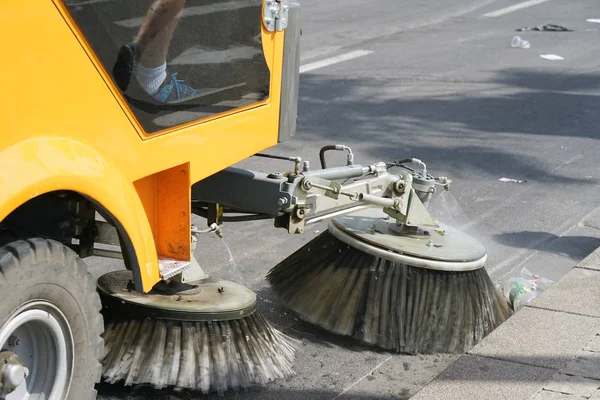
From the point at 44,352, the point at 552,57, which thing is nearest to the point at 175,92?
the point at 44,352

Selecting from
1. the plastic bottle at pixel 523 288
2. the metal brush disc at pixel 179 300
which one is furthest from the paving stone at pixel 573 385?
the metal brush disc at pixel 179 300

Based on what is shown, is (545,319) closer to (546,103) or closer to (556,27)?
(546,103)

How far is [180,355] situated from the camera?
3.55 m

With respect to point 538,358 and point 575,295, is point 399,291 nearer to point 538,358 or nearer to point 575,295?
point 538,358

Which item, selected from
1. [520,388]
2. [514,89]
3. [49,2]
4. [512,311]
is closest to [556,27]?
[514,89]

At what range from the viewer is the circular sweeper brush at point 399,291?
13.8 feet

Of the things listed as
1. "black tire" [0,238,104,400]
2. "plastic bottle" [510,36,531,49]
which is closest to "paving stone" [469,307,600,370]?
"black tire" [0,238,104,400]

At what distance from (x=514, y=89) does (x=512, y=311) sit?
5.71 m

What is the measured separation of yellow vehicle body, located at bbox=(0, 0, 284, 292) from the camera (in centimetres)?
245

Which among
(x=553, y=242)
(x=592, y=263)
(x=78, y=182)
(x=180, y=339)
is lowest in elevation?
(x=553, y=242)

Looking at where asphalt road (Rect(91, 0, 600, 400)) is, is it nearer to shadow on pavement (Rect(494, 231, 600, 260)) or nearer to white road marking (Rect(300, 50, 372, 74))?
shadow on pavement (Rect(494, 231, 600, 260))

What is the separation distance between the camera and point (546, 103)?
9.41 m

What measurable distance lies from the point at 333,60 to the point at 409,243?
22.9ft

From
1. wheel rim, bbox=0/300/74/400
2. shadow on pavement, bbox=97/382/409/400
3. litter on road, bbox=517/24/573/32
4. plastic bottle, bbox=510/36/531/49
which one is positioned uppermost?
wheel rim, bbox=0/300/74/400
